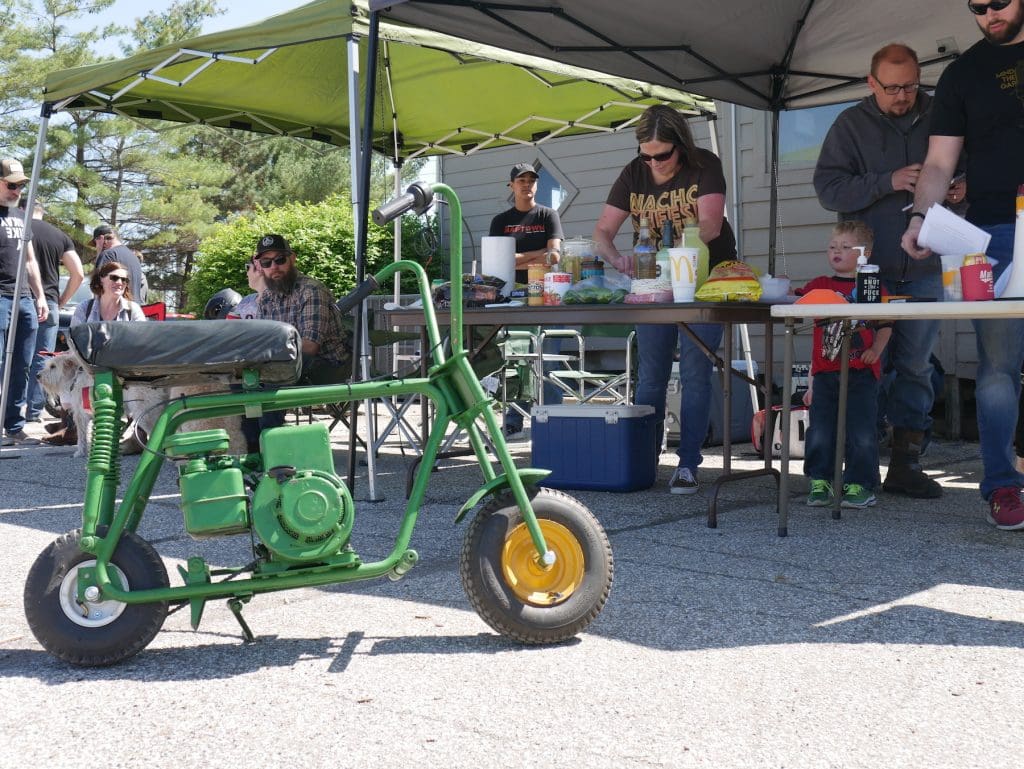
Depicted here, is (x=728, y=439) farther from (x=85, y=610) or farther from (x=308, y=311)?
(x=85, y=610)

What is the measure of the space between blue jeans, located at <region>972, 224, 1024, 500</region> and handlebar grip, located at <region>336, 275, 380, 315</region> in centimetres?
239

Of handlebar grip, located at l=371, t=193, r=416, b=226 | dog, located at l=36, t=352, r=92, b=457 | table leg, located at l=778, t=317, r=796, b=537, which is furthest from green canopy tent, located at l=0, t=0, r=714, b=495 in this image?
handlebar grip, located at l=371, t=193, r=416, b=226

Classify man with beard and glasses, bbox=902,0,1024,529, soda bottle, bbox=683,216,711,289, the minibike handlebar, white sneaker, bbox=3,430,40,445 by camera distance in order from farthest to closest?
1. white sneaker, bbox=3,430,40,445
2. soda bottle, bbox=683,216,711,289
3. man with beard and glasses, bbox=902,0,1024,529
4. the minibike handlebar

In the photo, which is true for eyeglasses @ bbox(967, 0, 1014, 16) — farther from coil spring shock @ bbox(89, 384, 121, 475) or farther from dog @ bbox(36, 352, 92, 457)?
dog @ bbox(36, 352, 92, 457)

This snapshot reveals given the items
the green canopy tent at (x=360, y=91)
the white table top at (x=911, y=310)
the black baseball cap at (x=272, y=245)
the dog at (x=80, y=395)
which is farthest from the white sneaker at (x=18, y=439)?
the white table top at (x=911, y=310)

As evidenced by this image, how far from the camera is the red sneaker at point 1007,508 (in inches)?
164

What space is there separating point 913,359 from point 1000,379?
34.0 inches

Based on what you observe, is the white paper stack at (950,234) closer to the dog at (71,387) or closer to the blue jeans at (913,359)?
the blue jeans at (913,359)

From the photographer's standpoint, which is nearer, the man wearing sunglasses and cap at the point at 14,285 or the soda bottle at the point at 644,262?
the soda bottle at the point at 644,262

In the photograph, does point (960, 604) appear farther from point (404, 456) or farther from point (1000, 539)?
point (404, 456)

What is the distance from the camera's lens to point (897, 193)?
4.91 metres

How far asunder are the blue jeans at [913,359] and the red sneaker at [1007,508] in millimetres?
858

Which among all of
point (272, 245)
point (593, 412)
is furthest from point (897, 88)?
point (272, 245)

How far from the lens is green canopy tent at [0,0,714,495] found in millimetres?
5977
